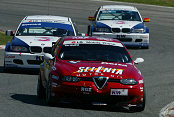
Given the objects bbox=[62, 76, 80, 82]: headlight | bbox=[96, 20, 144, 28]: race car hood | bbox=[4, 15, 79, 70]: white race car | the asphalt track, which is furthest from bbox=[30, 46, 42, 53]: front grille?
bbox=[96, 20, 144, 28]: race car hood

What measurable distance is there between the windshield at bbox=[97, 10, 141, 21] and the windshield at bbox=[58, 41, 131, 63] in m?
11.2

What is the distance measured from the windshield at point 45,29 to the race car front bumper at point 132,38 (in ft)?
18.7

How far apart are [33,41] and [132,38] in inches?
295

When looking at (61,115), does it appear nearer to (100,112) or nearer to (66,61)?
(100,112)

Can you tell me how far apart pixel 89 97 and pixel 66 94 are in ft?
1.26

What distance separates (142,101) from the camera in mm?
10031

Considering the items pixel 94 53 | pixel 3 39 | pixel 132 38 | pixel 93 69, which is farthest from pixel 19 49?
pixel 3 39

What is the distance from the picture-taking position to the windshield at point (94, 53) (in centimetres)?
1084

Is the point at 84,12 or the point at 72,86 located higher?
the point at 72,86

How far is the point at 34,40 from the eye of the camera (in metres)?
14.6

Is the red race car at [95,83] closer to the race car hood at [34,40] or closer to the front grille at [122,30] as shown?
the race car hood at [34,40]

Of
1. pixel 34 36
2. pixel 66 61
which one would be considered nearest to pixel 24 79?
pixel 34 36

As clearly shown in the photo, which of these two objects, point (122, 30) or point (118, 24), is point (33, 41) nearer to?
point (122, 30)

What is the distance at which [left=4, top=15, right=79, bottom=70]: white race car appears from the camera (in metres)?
14.3
